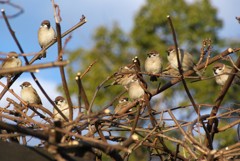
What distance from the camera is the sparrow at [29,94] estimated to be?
5660 millimetres

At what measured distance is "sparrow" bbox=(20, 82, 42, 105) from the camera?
223 inches

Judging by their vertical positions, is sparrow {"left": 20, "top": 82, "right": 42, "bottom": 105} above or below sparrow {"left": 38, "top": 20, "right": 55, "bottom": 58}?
below

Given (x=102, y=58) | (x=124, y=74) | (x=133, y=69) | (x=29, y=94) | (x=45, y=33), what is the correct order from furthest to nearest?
(x=102, y=58) < (x=45, y=33) < (x=29, y=94) < (x=133, y=69) < (x=124, y=74)

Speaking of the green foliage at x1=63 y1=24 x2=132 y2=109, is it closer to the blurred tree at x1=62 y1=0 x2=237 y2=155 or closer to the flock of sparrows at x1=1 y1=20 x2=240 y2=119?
the blurred tree at x1=62 y1=0 x2=237 y2=155

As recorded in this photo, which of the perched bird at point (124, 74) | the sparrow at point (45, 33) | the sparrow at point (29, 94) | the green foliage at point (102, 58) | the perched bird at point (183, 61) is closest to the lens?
the perched bird at point (124, 74)

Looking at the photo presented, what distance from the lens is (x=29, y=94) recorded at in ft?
18.6

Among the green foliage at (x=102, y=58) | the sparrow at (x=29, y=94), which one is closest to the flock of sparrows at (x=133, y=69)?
the sparrow at (x=29, y=94)

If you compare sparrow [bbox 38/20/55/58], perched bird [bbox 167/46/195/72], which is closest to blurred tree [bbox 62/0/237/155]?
sparrow [bbox 38/20/55/58]

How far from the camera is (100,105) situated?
562 inches

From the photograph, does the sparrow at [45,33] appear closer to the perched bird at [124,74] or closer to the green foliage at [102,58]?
the perched bird at [124,74]

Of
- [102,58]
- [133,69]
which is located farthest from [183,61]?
[102,58]

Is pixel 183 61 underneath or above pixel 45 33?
underneath

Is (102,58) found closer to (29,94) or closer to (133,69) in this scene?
(29,94)

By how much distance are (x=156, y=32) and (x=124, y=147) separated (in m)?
15.1
